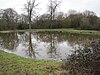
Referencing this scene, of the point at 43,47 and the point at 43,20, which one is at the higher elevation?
the point at 43,20

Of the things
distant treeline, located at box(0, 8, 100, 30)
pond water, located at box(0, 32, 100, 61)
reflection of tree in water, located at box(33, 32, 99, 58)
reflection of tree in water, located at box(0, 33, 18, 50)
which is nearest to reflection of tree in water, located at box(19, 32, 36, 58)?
pond water, located at box(0, 32, 100, 61)

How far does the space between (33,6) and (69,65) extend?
147ft

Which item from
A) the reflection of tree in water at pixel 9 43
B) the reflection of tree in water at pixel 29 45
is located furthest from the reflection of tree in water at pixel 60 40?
the reflection of tree in water at pixel 9 43

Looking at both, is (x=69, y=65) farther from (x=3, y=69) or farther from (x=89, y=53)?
(x=3, y=69)

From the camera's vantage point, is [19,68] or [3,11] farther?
[3,11]

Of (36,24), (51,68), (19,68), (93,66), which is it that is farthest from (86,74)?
(36,24)

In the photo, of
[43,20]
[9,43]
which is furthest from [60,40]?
[43,20]

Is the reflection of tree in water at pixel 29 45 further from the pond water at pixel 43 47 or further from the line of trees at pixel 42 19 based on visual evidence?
the line of trees at pixel 42 19

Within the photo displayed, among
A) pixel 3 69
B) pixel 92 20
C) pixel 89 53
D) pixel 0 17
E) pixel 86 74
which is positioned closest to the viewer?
pixel 86 74

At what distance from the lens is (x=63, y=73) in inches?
247

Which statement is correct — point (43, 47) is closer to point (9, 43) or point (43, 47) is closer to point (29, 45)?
point (29, 45)

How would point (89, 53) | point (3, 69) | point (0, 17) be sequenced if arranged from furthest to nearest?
point (0, 17) < point (3, 69) < point (89, 53)

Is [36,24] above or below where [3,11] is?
below

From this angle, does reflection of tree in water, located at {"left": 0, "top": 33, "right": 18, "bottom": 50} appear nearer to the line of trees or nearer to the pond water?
the pond water
